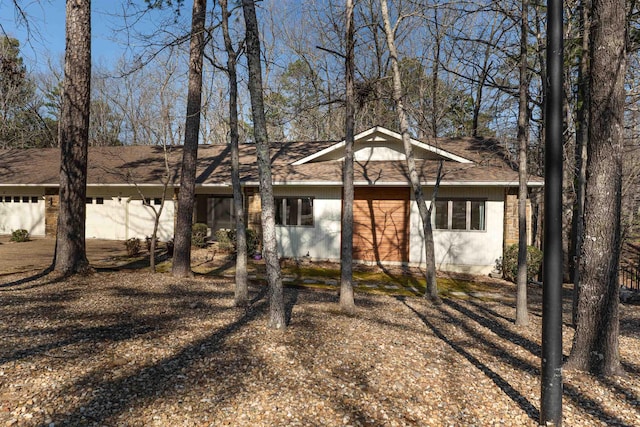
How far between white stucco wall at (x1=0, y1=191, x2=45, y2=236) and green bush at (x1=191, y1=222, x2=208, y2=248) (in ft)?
26.0

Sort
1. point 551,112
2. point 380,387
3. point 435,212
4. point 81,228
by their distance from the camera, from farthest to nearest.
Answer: point 435,212 → point 81,228 → point 380,387 → point 551,112

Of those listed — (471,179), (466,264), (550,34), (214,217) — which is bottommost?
(466,264)

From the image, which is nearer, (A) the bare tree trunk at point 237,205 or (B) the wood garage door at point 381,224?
(A) the bare tree trunk at point 237,205

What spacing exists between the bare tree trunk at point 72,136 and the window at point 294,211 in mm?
6355

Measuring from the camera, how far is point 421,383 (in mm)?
3980

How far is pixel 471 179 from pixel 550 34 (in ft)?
27.2

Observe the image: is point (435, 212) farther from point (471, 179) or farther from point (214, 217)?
point (214, 217)

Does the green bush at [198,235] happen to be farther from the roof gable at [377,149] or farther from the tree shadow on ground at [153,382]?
the tree shadow on ground at [153,382]

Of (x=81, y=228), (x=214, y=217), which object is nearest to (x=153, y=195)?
(x=214, y=217)

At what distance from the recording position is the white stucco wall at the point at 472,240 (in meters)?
11.4

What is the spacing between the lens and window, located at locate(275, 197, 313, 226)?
13.1 meters

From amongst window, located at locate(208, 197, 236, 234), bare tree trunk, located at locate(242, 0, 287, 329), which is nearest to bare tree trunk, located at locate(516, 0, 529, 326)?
bare tree trunk, located at locate(242, 0, 287, 329)

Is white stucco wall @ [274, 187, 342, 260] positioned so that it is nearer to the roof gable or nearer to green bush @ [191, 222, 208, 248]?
the roof gable

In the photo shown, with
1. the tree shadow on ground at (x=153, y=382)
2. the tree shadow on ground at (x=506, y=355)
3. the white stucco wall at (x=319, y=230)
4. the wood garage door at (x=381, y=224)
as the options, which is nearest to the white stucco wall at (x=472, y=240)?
the wood garage door at (x=381, y=224)
